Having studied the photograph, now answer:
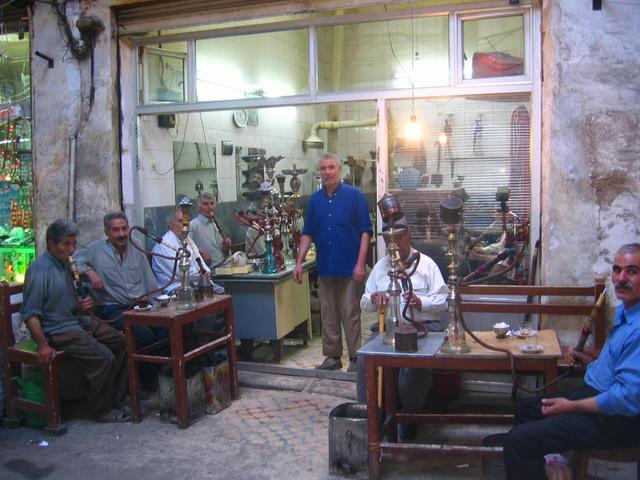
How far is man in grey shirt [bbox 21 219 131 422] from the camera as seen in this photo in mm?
4285

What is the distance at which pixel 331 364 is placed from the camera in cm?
526

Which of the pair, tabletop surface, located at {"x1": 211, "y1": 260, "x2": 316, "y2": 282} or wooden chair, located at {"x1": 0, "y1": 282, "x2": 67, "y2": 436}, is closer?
wooden chair, located at {"x1": 0, "y1": 282, "x2": 67, "y2": 436}

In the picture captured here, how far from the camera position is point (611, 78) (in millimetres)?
4215

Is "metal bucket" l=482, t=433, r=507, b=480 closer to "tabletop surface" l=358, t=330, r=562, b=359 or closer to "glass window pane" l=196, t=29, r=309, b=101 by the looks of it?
"tabletop surface" l=358, t=330, r=562, b=359

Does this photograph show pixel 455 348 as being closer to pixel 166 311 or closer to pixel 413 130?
pixel 166 311

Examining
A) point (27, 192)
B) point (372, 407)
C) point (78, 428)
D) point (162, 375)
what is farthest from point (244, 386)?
point (27, 192)

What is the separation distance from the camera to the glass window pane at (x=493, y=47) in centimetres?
471

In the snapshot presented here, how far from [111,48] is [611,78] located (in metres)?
4.03

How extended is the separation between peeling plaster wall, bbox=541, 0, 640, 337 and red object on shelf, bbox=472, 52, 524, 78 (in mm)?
336

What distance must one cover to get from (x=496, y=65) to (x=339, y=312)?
225 cm

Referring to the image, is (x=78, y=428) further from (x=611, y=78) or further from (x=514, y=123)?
(x=611, y=78)

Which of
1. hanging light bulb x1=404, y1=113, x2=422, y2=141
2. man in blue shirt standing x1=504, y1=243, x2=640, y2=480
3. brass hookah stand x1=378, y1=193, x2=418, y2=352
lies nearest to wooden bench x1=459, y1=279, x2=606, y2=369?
brass hookah stand x1=378, y1=193, x2=418, y2=352

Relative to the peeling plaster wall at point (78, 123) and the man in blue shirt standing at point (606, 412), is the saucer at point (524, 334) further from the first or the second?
the peeling plaster wall at point (78, 123)

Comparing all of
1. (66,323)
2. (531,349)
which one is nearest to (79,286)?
(66,323)
